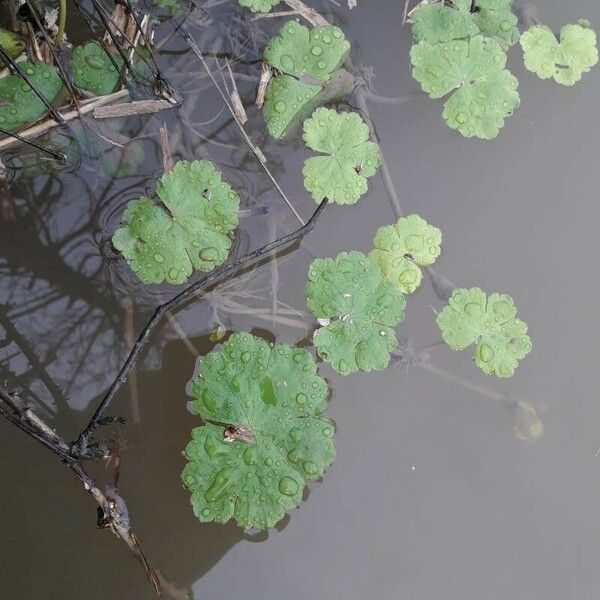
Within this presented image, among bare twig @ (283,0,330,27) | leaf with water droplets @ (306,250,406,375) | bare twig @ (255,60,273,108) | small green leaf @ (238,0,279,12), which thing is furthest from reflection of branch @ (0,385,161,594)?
bare twig @ (283,0,330,27)

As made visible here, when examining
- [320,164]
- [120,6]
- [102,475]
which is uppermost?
[120,6]

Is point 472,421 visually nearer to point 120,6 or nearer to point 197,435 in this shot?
point 197,435

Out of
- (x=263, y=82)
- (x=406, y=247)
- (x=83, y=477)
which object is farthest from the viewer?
(x=263, y=82)

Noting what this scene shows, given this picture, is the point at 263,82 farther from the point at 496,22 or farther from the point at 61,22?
the point at 496,22

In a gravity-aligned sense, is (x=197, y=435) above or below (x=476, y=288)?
above

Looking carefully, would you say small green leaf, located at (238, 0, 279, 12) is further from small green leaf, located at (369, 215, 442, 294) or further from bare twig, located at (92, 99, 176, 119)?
small green leaf, located at (369, 215, 442, 294)

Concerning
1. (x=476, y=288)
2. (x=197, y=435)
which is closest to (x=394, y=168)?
(x=476, y=288)

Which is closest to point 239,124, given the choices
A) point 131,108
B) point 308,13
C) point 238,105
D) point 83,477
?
point 238,105
